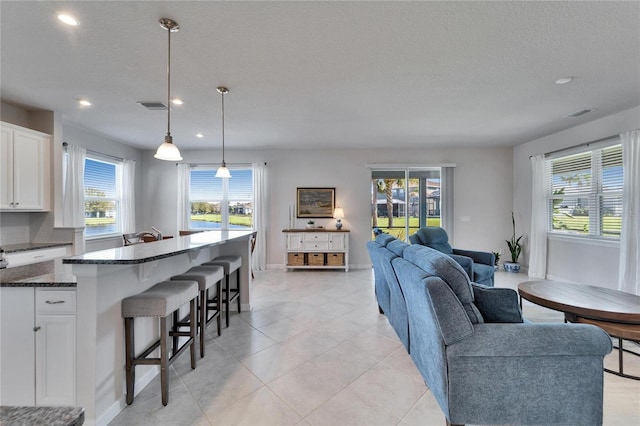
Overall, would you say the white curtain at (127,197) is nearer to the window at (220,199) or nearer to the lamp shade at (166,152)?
the window at (220,199)

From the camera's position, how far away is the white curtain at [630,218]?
348 cm

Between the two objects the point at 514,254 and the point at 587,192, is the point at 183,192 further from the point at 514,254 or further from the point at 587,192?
the point at 587,192

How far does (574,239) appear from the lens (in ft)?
14.7

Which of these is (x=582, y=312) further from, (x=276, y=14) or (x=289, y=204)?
(x=289, y=204)

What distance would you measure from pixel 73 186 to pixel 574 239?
8.13m

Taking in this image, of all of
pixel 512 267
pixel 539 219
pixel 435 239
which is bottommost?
pixel 512 267

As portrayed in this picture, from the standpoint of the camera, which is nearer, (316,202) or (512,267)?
(512,267)

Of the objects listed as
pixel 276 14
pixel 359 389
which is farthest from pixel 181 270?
pixel 276 14

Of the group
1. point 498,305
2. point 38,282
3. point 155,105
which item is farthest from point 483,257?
point 155,105

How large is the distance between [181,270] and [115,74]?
202cm

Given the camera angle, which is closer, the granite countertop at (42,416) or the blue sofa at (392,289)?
the granite countertop at (42,416)

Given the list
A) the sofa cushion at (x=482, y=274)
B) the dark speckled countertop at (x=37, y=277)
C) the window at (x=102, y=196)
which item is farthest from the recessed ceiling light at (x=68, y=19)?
the sofa cushion at (x=482, y=274)

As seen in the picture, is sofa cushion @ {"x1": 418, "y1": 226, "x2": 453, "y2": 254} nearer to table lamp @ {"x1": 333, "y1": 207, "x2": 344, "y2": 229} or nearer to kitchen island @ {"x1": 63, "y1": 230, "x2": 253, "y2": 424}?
table lamp @ {"x1": 333, "y1": 207, "x2": 344, "y2": 229}

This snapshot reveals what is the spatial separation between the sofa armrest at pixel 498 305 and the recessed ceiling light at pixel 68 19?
3.21m
